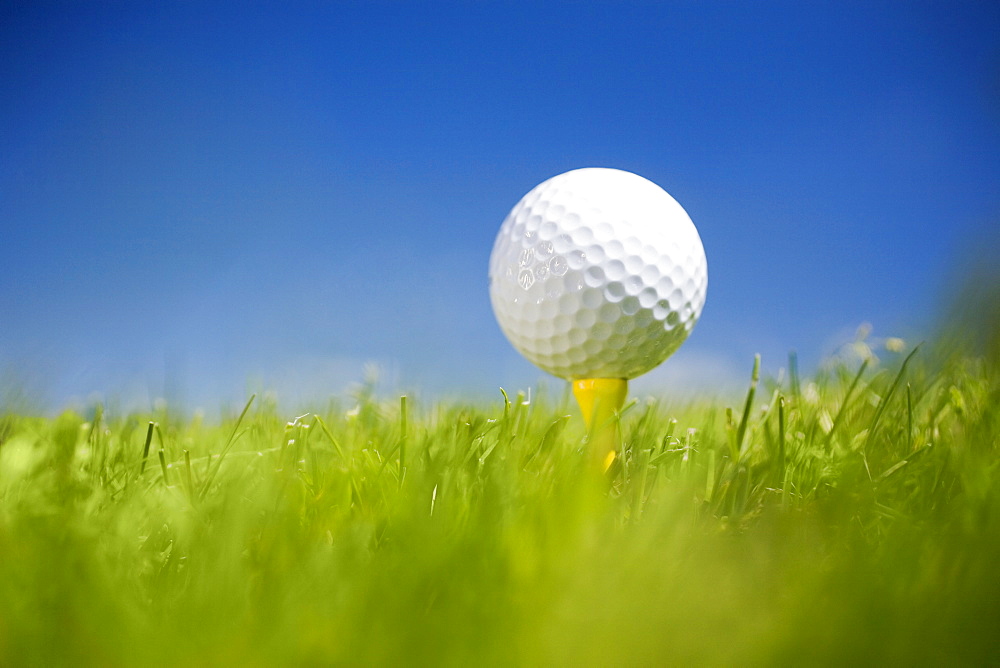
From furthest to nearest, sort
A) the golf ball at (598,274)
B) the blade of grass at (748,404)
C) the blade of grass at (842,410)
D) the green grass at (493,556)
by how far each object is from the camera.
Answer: the golf ball at (598,274)
the blade of grass at (842,410)
the blade of grass at (748,404)
the green grass at (493,556)

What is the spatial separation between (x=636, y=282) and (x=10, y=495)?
1.77 metres

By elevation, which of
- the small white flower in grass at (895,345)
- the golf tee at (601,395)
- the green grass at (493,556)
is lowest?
the green grass at (493,556)

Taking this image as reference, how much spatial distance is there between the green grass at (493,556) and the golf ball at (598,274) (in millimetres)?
579

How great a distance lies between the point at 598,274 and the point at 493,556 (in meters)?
1.32

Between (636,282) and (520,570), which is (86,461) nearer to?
(520,570)

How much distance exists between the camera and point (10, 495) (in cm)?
125

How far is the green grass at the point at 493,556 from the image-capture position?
2.53 ft

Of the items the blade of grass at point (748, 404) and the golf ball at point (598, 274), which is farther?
the golf ball at point (598, 274)

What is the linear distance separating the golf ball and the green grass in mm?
579

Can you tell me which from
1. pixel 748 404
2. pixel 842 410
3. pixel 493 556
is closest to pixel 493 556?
pixel 493 556

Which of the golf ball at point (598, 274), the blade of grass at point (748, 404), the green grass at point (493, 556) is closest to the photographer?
Result: the green grass at point (493, 556)

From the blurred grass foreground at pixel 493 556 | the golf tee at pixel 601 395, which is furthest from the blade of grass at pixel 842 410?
the golf tee at pixel 601 395

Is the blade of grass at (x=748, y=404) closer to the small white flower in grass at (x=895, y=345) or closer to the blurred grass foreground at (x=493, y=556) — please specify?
the blurred grass foreground at (x=493, y=556)

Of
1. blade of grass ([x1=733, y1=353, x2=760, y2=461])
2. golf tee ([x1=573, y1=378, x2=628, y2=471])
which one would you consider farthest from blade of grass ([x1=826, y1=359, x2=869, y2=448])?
golf tee ([x1=573, y1=378, x2=628, y2=471])
